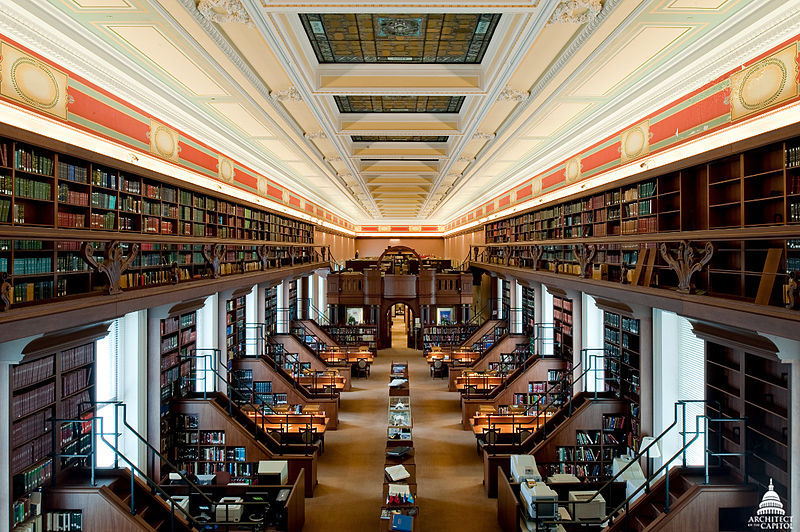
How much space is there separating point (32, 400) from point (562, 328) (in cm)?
877

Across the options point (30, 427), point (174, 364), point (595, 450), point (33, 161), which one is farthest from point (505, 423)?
point (33, 161)

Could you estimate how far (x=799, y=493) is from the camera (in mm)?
3895

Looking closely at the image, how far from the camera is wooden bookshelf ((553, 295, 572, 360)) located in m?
10.1

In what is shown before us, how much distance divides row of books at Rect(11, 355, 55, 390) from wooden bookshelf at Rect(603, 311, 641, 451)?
6624 mm

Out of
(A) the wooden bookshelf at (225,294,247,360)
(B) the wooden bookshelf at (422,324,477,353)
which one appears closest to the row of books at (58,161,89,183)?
(A) the wooden bookshelf at (225,294,247,360)

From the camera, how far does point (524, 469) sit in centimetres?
670

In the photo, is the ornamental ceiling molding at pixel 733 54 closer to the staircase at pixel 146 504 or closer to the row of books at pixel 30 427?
the row of books at pixel 30 427

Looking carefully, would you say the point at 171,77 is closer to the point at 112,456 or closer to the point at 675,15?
the point at 112,456

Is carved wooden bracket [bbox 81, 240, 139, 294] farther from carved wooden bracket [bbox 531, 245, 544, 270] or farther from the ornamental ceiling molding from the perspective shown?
carved wooden bracket [bbox 531, 245, 544, 270]

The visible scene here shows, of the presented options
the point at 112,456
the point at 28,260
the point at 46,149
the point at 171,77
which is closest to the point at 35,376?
the point at 28,260

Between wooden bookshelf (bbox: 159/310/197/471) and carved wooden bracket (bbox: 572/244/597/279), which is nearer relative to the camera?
carved wooden bracket (bbox: 572/244/597/279)

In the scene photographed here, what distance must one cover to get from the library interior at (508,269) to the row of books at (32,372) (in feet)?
0.10

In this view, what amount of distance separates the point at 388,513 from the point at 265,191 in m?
8.85

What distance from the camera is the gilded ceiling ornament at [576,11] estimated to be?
4.40m
